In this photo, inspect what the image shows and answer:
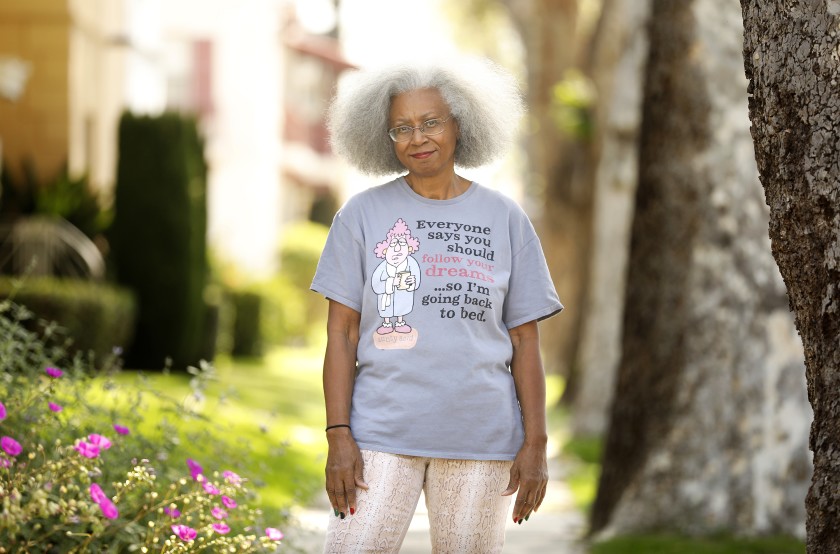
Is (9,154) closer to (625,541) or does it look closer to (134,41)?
(134,41)

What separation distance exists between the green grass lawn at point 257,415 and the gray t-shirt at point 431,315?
1.38 metres

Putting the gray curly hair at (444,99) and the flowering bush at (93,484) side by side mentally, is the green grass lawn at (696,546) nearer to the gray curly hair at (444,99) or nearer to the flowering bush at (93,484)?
the flowering bush at (93,484)

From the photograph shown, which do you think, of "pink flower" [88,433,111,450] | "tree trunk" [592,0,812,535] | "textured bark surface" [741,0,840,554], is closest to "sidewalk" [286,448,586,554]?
"tree trunk" [592,0,812,535]

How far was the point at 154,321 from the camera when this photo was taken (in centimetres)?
1522

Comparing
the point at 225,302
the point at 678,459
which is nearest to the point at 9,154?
the point at 225,302

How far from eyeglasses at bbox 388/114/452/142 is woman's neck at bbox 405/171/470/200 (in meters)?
0.12

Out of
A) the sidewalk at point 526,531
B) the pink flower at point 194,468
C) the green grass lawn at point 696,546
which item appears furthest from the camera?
the sidewalk at point 526,531

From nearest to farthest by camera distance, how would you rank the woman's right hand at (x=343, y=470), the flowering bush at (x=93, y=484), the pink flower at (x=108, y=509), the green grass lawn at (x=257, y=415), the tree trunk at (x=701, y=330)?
1. the pink flower at (x=108, y=509)
2. the woman's right hand at (x=343, y=470)
3. the flowering bush at (x=93, y=484)
4. the green grass lawn at (x=257, y=415)
5. the tree trunk at (x=701, y=330)

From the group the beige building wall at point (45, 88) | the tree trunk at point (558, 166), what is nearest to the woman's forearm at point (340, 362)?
the beige building wall at point (45, 88)

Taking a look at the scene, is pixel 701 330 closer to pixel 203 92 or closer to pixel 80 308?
pixel 80 308

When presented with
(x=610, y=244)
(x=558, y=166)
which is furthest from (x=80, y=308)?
(x=558, y=166)

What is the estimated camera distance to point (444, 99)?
13.3ft

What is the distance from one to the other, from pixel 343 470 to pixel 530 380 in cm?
59

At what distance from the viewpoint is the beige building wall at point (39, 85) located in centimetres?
1555
